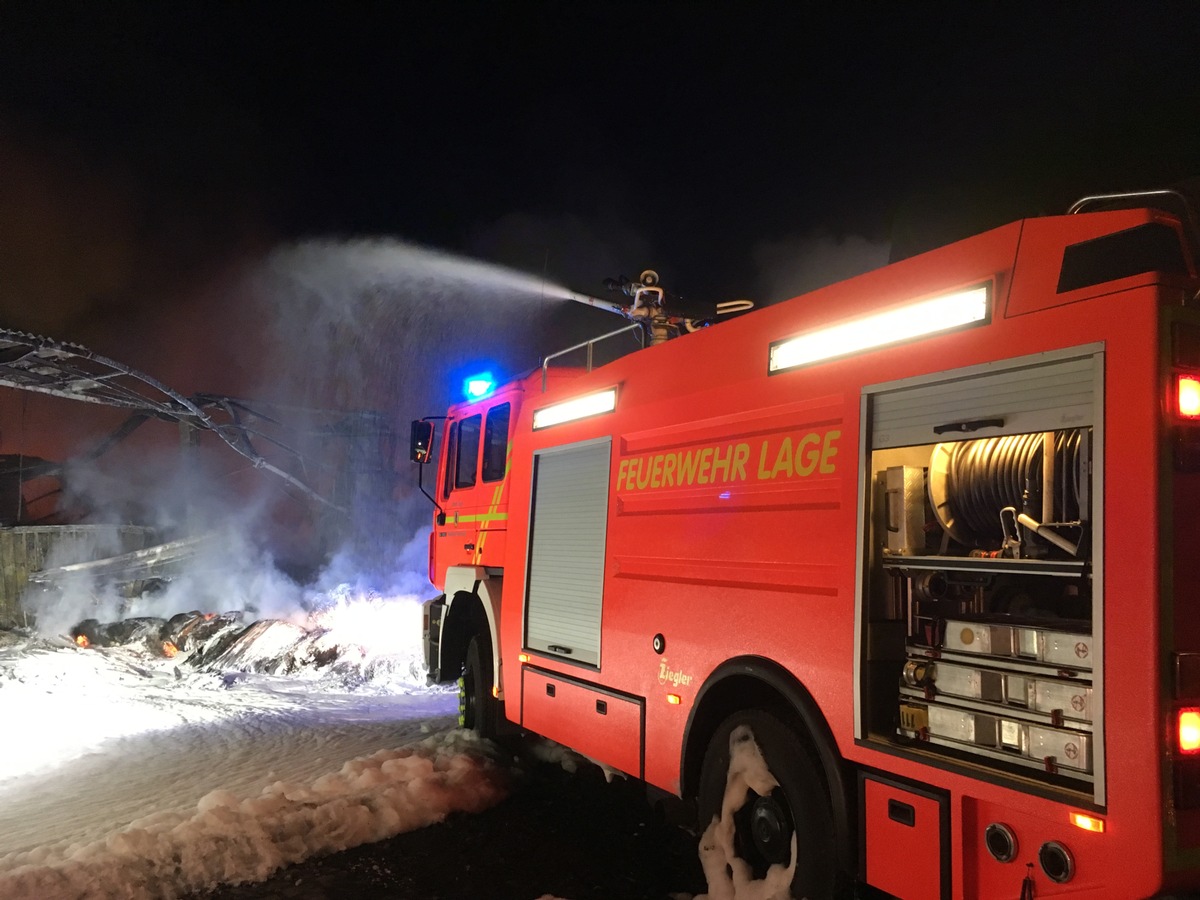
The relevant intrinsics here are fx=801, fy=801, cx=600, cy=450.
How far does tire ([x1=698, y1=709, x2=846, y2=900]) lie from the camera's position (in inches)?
123

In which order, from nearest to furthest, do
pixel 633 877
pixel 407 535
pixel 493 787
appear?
pixel 633 877
pixel 493 787
pixel 407 535

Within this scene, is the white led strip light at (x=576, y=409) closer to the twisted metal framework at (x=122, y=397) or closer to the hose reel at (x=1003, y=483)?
the hose reel at (x=1003, y=483)

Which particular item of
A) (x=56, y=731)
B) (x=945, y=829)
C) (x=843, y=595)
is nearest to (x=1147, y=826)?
(x=945, y=829)

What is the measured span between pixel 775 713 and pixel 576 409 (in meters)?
2.54

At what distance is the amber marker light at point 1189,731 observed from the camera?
215 centimetres

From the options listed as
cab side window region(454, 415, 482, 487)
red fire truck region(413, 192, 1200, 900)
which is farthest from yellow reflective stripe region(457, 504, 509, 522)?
red fire truck region(413, 192, 1200, 900)

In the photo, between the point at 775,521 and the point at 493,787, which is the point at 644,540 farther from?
the point at 493,787

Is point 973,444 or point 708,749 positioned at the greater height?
point 973,444

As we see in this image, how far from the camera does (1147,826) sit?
2143 millimetres

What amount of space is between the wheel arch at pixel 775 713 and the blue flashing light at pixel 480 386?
4048 mm

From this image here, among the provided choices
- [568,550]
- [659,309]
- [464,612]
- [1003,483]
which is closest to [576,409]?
[568,550]

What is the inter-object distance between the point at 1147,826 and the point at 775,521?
1684 mm

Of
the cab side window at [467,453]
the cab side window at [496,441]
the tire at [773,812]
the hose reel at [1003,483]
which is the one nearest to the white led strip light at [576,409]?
the cab side window at [496,441]

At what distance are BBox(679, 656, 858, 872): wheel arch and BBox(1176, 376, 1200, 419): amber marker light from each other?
5.40 ft
